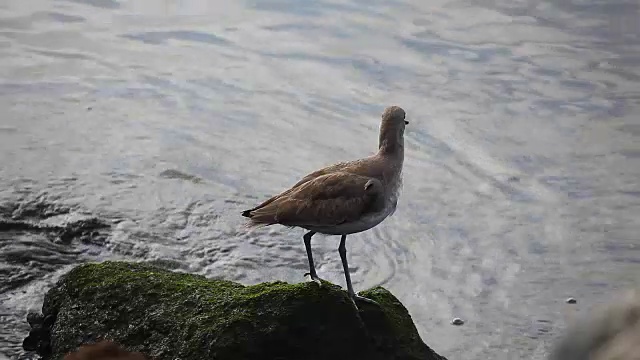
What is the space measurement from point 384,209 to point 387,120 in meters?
0.79

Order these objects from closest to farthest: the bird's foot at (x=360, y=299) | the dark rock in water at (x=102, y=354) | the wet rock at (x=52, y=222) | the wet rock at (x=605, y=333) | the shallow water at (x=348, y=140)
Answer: the dark rock in water at (x=102, y=354), the wet rock at (x=605, y=333), the bird's foot at (x=360, y=299), the shallow water at (x=348, y=140), the wet rock at (x=52, y=222)

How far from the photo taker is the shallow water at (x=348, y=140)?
983cm

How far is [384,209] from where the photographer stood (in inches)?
252

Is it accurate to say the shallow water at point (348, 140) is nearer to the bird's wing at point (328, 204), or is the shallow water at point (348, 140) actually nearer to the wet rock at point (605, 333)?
the bird's wing at point (328, 204)

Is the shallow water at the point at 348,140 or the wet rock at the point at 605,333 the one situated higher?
the wet rock at the point at 605,333

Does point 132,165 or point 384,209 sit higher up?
point 384,209

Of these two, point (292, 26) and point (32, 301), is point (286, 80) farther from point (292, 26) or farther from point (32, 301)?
point (32, 301)

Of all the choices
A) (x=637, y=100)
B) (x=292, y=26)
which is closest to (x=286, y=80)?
(x=292, y=26)

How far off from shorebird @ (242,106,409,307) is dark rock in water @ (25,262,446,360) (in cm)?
19

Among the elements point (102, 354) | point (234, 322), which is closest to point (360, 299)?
point (234, 322)

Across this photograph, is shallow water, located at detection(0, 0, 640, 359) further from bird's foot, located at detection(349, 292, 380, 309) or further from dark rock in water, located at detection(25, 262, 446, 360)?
bird's foot, located at detection(349, 292, 380, 309)

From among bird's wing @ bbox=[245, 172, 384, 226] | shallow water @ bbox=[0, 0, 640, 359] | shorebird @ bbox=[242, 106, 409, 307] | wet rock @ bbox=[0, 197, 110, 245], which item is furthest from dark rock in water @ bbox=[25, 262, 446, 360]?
wet rock @ bbox=[0, 197, 110, 245]

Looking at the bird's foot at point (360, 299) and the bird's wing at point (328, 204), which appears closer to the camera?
the bird's wing at point (328, 204)

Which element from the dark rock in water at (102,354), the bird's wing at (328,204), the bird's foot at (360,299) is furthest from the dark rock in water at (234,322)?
the dark rock in water at (102,354)
